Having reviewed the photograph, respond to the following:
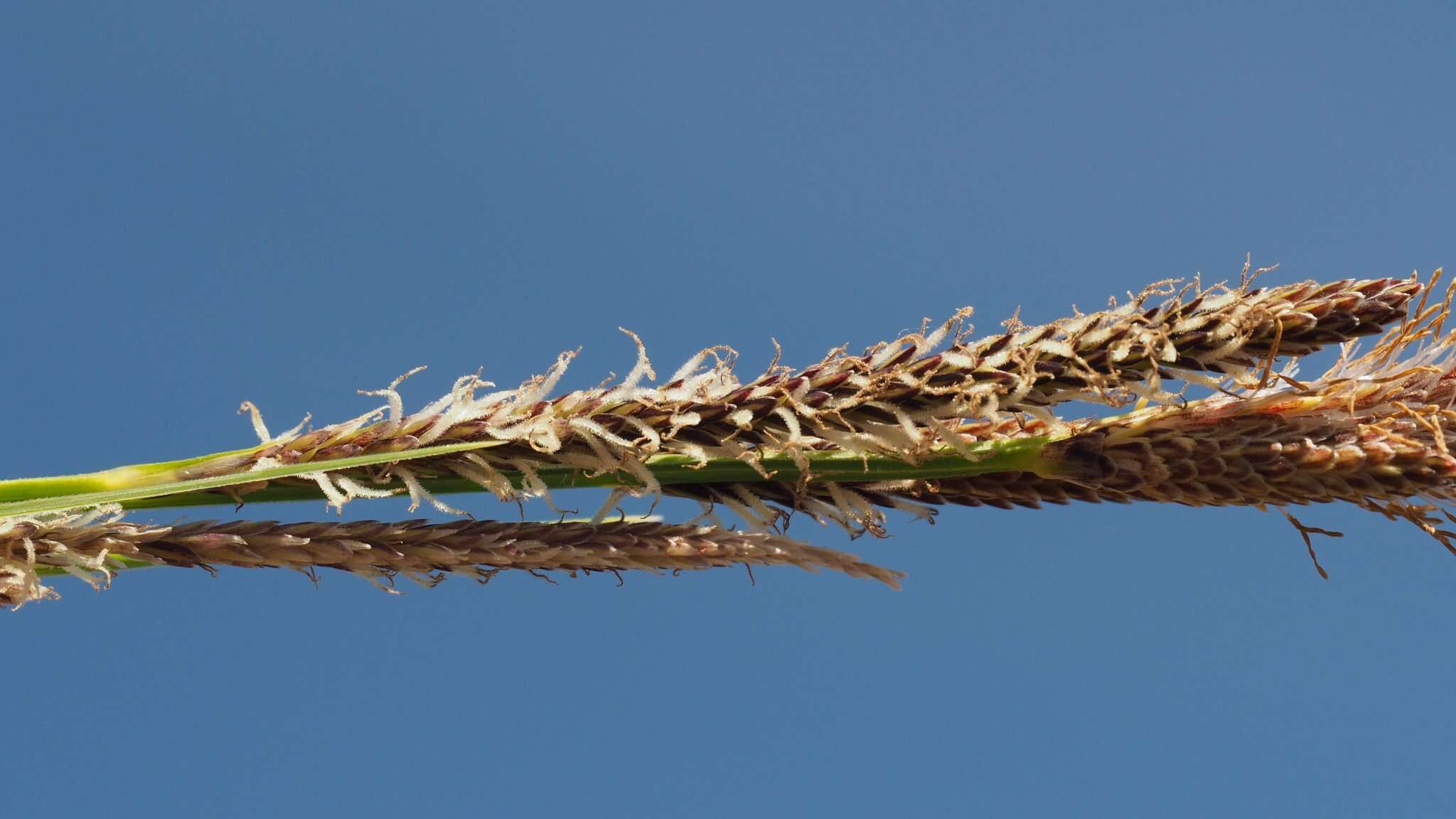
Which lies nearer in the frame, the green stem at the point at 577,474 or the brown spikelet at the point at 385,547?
the green stem at the point at 577,474

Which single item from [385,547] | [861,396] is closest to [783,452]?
[861,396]

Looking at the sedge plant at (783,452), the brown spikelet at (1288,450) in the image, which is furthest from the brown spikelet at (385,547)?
the brown spikelet at (1288,450)

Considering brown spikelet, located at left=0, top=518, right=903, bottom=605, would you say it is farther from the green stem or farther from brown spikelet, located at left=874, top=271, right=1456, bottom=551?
brown spikelet, located at left=874, top=271, right=1456, bottom=551

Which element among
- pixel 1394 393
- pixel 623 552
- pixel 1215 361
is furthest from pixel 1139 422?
pixel 623 552

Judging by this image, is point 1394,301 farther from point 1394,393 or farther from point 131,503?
point 131,503

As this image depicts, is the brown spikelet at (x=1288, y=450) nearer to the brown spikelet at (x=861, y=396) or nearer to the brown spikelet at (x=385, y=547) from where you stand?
→ the brown spikelet at (x=861, y=396)

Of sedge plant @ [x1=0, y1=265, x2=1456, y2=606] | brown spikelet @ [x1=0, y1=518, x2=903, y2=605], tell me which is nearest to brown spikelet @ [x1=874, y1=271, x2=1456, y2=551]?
sedge plant @ [x1=0, y1=265, x2=1456, y2=606]

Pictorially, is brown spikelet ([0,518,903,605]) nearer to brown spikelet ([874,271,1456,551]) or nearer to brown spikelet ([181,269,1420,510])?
brown spikelet ([181,269,1420,510])

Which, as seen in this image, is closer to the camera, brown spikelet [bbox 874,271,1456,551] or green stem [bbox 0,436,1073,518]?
green stem [bbox 0,436,1073,518]
